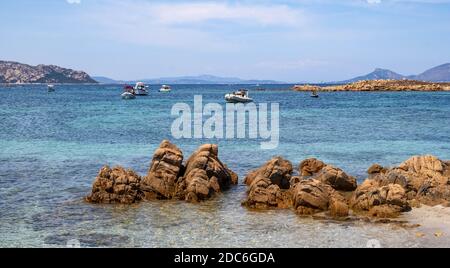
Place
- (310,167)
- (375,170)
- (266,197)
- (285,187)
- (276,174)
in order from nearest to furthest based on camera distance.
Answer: (266,197) → (276,174) → (285,187) → (375,170) → (310,167)

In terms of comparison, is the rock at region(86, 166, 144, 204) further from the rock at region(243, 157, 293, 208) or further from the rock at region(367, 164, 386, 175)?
the rock at region(367, 164, 386, 175)

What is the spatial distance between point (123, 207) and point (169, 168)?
169 inches

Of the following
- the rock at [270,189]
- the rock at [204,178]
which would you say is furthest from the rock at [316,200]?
the rock at [204,178]

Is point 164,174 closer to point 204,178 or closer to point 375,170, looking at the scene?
point 204,178

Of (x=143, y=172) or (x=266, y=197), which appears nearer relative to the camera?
(x=266, y=197)

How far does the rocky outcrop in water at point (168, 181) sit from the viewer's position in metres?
27.5

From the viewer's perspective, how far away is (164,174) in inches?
1145

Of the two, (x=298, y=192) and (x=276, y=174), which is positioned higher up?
(x=276, y=174)

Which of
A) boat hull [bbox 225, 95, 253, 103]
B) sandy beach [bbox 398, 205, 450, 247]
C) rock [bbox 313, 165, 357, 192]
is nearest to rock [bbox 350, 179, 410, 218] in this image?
sandy beach [bbox 398, 205, 450, 247]

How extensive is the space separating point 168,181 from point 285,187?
6.85m

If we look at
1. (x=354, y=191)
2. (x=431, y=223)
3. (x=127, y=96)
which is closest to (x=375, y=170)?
(x=354, y=191)

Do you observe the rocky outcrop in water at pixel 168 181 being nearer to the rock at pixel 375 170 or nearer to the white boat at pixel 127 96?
the rock at pixel 375 170

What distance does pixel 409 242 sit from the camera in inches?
802
